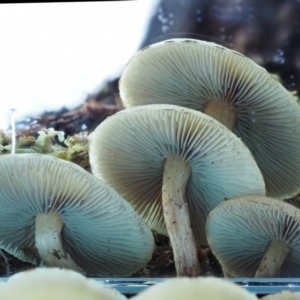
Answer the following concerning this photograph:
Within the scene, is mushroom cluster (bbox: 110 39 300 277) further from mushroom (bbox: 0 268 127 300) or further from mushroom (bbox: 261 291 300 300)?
mushroom (bbox: 0 268 127 300)

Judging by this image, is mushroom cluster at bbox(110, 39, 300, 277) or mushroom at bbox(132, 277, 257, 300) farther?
mushroom cluster at bbox(110, 39, 300, 277)

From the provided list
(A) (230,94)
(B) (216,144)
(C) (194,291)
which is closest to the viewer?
(C) (194,291)

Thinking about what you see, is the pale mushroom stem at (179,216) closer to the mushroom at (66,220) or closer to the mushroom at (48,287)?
the mushroom at (66,220)

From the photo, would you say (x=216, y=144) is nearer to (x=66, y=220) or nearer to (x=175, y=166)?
(x=175, y=166)

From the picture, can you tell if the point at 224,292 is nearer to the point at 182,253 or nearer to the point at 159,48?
the point at 182,253

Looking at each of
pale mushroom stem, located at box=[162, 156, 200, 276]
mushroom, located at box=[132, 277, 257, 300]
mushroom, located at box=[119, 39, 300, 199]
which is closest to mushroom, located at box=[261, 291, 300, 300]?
mushroom, located at box=[132, 277, 257, 300]

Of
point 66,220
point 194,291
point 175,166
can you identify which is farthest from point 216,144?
point 194,291
